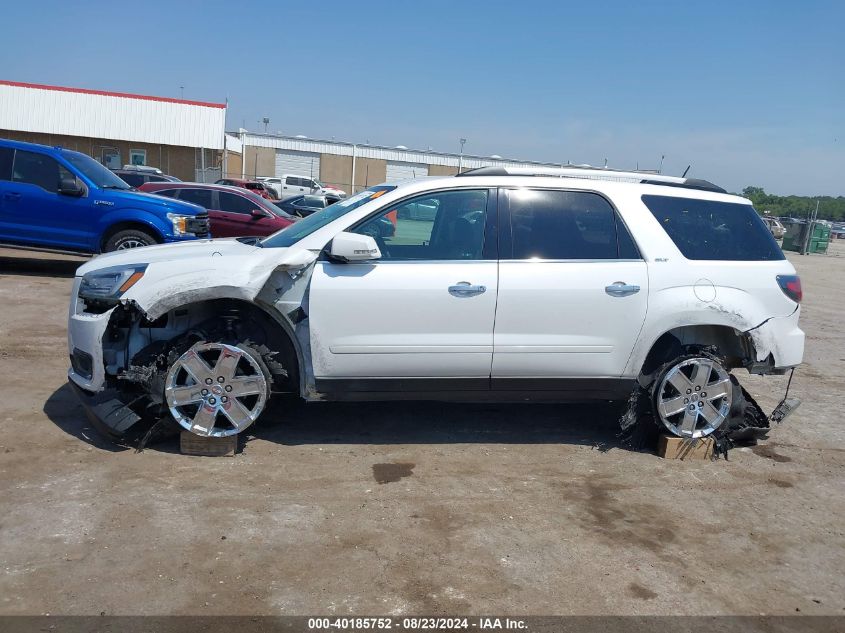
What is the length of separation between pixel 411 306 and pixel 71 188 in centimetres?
802

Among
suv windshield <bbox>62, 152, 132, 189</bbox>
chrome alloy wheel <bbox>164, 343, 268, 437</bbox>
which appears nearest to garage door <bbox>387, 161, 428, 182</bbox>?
suv windshield <bbox>62, 152, 132, 189</bbox>

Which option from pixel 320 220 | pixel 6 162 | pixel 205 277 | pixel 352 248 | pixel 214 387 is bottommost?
pixel 214 387

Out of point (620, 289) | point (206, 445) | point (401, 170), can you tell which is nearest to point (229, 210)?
point (206, 445)

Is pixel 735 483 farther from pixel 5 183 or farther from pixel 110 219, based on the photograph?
pixel 5 183

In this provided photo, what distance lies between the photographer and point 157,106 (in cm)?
4041

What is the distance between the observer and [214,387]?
4.71 meters

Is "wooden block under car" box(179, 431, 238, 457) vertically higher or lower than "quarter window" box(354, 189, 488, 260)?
lower

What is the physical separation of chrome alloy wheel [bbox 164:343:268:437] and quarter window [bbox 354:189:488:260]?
1170 mm

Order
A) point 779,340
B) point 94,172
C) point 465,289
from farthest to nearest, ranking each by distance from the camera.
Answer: point 94,172 → point 779,340 → point 465,289

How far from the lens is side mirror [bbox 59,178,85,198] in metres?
10.7

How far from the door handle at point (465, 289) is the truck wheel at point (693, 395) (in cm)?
148

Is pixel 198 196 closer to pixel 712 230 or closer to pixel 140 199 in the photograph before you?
pixel 140 199

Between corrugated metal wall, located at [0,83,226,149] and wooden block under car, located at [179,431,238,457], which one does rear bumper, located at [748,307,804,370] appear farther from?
corrugated metal wall, located at [0,83,226,149]

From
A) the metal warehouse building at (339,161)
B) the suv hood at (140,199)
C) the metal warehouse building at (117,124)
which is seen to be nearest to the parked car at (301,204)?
the suv hood at (140,199)
